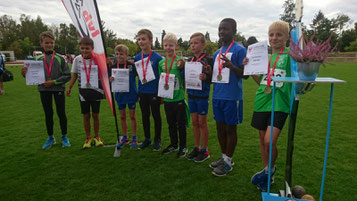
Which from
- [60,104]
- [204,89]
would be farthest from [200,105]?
[60,104]

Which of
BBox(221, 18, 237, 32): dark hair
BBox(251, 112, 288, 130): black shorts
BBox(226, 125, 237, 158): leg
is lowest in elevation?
BBox(226, 125, 237, 158): leg

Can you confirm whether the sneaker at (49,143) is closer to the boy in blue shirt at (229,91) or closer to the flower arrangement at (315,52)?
the boy in blue shirt at (229,91)

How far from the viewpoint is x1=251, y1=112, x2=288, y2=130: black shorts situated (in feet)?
8.27

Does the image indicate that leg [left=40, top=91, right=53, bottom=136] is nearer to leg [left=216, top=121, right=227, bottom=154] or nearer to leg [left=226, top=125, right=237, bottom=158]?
leg [left=216, top=121, right=227, bottom=154]

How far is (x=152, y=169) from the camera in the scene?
3.41 meters

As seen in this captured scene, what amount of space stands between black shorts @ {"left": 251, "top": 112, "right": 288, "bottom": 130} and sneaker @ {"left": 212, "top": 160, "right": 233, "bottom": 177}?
2.66 ft

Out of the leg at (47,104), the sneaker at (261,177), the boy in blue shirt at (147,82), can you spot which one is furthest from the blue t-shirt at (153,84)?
the sneaker at (261,177)

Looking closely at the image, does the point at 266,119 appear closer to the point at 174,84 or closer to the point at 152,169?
the point at 174,84

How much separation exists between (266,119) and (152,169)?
5.95 feet

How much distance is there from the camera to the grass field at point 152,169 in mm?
2779

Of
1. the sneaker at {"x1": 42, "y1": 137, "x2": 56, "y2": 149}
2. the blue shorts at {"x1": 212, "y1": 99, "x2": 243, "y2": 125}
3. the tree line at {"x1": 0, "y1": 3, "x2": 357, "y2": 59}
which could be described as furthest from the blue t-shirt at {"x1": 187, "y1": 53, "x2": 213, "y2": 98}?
the tree line at {"x1": 0, "y1": 3, "x2": 357, "y2": 59}

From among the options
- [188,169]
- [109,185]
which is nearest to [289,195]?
[188,169]

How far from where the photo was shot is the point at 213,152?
4.00m

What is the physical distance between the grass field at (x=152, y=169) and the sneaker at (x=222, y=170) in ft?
0.21
